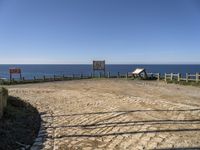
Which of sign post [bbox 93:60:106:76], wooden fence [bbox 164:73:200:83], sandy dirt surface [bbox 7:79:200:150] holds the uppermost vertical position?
sign post [bbox 93:60:106:76]

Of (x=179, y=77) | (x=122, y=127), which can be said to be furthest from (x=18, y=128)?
(x=179, y=77)

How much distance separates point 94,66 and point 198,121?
1382 inches

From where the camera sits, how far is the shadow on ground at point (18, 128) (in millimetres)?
7974

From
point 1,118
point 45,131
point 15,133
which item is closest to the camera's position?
point 15,133

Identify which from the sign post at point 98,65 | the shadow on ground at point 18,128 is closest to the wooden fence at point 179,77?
the sign post at point 98,65

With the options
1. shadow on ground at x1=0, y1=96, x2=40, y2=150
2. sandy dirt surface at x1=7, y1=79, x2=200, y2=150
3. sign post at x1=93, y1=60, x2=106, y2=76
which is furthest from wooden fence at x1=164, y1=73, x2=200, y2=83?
shadow on ground at x1=0, y1=96, x2=40, y2=150

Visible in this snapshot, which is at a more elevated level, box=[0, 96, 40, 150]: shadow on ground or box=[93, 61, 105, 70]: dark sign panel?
box=[93, 61, 105, 70]: dark sign panel

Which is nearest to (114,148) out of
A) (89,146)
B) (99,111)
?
(89,146)

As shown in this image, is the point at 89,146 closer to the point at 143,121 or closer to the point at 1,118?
the point at 143,121

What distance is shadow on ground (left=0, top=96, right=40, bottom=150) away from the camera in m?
7.97

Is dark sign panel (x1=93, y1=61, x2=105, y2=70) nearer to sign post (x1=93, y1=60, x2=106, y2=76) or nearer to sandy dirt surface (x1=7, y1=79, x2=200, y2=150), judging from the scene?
sign post (x1=93, y1=60, x2=106, y2=76)

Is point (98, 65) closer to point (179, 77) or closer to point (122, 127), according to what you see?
point (179, 77)

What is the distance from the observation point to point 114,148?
24.6 ft

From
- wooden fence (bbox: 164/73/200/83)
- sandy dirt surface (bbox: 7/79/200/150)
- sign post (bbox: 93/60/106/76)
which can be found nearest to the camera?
sandy dirt surface (bbox: 7/79/200/150)
